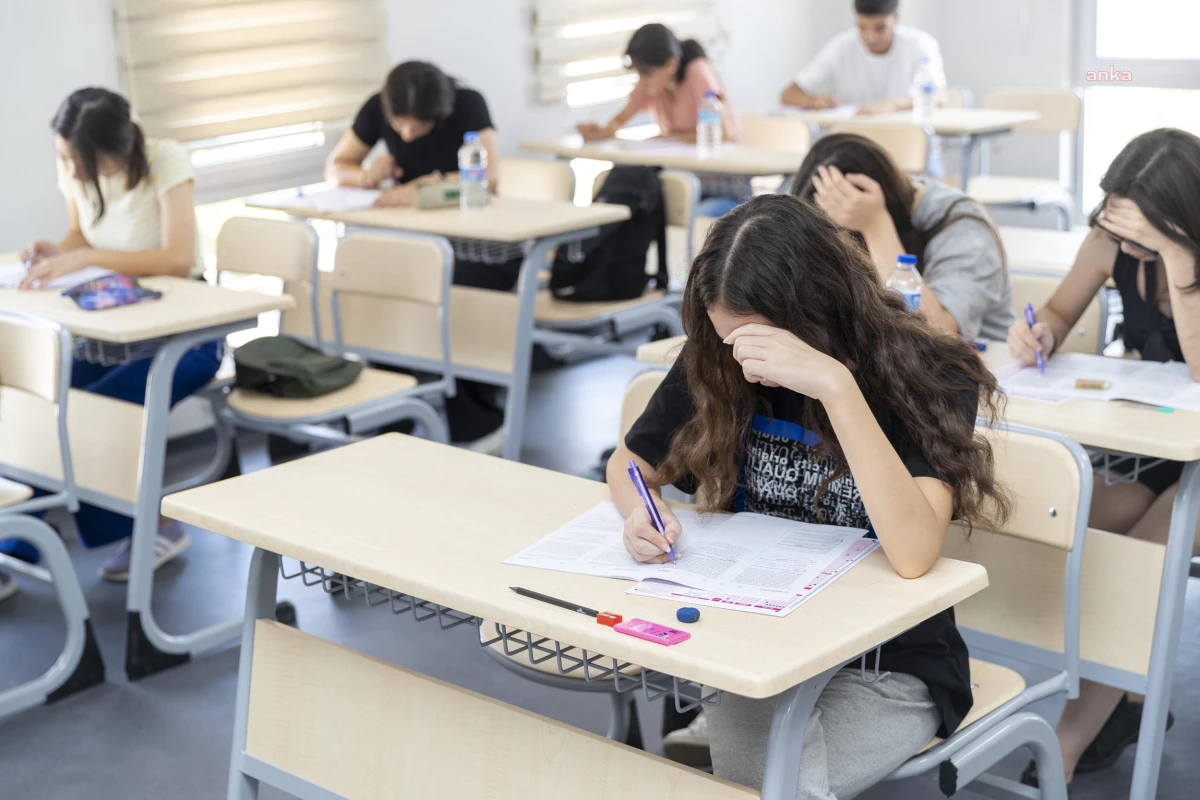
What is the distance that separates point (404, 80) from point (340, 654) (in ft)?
8.85

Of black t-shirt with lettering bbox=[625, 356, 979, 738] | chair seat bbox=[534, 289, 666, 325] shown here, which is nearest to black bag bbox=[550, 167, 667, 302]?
chair seat bbox=[534, 289, 666, 325]

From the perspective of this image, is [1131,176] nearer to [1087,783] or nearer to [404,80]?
[1087,783]

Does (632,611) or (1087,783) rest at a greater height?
(632,611)

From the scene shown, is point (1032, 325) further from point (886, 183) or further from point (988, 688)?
point (988, 688)

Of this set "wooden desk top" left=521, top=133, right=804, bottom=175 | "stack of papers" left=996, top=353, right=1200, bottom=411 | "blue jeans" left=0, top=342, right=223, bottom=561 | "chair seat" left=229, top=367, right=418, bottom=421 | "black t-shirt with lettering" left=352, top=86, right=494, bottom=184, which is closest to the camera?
"stack of papers" left=996, top=353, right=1200, bottom=411

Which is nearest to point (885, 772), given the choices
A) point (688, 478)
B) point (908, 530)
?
point (908, 530)

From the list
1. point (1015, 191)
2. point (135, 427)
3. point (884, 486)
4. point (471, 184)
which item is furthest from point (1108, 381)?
point (1015, 191)

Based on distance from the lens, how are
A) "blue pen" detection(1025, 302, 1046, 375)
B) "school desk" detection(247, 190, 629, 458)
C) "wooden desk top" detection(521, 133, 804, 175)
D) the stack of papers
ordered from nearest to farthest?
1. the stack of papers
2. "blue pen" detection(1025, 302, 1046, 375)
3. "school desk" detection(247, 190, 629, 458)
4. "wooden desk top" detection(521, 133, 804, 175)

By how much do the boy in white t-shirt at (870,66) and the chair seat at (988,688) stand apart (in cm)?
444

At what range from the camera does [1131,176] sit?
2.34m

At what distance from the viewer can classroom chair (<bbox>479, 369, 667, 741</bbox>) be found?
187 centimetres

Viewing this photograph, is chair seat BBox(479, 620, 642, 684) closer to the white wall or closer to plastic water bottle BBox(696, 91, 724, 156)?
the white wall

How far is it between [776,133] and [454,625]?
13.5 feet

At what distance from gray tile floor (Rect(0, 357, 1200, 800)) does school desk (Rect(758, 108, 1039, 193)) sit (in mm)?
2644
